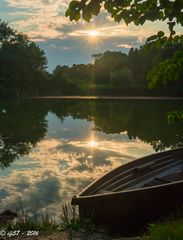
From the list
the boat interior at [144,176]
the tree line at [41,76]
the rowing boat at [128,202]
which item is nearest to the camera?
the rowing boat at [128,202]

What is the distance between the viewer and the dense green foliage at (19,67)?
75.1m

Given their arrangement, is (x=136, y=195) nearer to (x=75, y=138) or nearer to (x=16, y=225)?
(x=16, y=225)

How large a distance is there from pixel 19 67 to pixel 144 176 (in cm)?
6919

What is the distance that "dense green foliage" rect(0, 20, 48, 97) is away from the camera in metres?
75.1

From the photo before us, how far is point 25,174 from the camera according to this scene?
1395 centimetres

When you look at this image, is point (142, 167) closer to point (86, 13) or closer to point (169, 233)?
point (169, 233)

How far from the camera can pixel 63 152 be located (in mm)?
19000

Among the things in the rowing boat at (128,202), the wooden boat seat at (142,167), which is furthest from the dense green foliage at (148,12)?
the wooden boat seat at (142,167)

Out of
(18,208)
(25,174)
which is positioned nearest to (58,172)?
(25,174)

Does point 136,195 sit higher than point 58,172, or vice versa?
point 136,195

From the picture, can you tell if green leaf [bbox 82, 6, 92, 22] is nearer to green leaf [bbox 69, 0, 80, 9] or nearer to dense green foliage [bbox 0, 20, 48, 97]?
green leaf [bbox 69, 0, 80, 9]

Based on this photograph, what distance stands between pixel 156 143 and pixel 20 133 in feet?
27.9

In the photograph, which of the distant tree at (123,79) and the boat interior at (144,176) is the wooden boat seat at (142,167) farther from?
the distant tree at (123,79)

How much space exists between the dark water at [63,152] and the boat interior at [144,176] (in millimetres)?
1632
